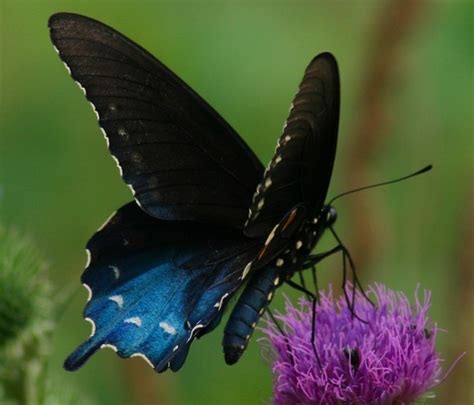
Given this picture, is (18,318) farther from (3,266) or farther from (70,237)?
(70,237)

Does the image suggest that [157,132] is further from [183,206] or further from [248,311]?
[248,311]

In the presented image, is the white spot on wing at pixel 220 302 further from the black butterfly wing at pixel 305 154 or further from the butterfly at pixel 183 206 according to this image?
the black butterfly wing at pixel 305 154

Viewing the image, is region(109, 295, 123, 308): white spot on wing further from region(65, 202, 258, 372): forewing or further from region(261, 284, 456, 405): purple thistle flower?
region(261, 284, 456, 405): purple thistle flower

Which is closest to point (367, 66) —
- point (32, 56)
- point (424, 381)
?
point (424, 381)

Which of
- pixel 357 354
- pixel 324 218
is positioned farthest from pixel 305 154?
pixel 357 354

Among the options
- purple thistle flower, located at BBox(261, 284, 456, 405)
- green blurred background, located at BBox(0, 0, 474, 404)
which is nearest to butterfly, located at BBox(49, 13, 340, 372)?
purple thistle flower, located at BBox(261, 284, 456, 405)

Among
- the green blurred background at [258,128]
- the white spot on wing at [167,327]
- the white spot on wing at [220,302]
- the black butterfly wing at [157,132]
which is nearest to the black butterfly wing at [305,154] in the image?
the black butterfly wing at [157,132]

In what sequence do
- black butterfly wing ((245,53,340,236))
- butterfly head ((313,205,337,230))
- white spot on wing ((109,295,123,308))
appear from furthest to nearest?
butterfly head ((313,205,337,230)), white spot on wing ((109,295,123,308)), black butterfly wing ((245,53,340,236))
